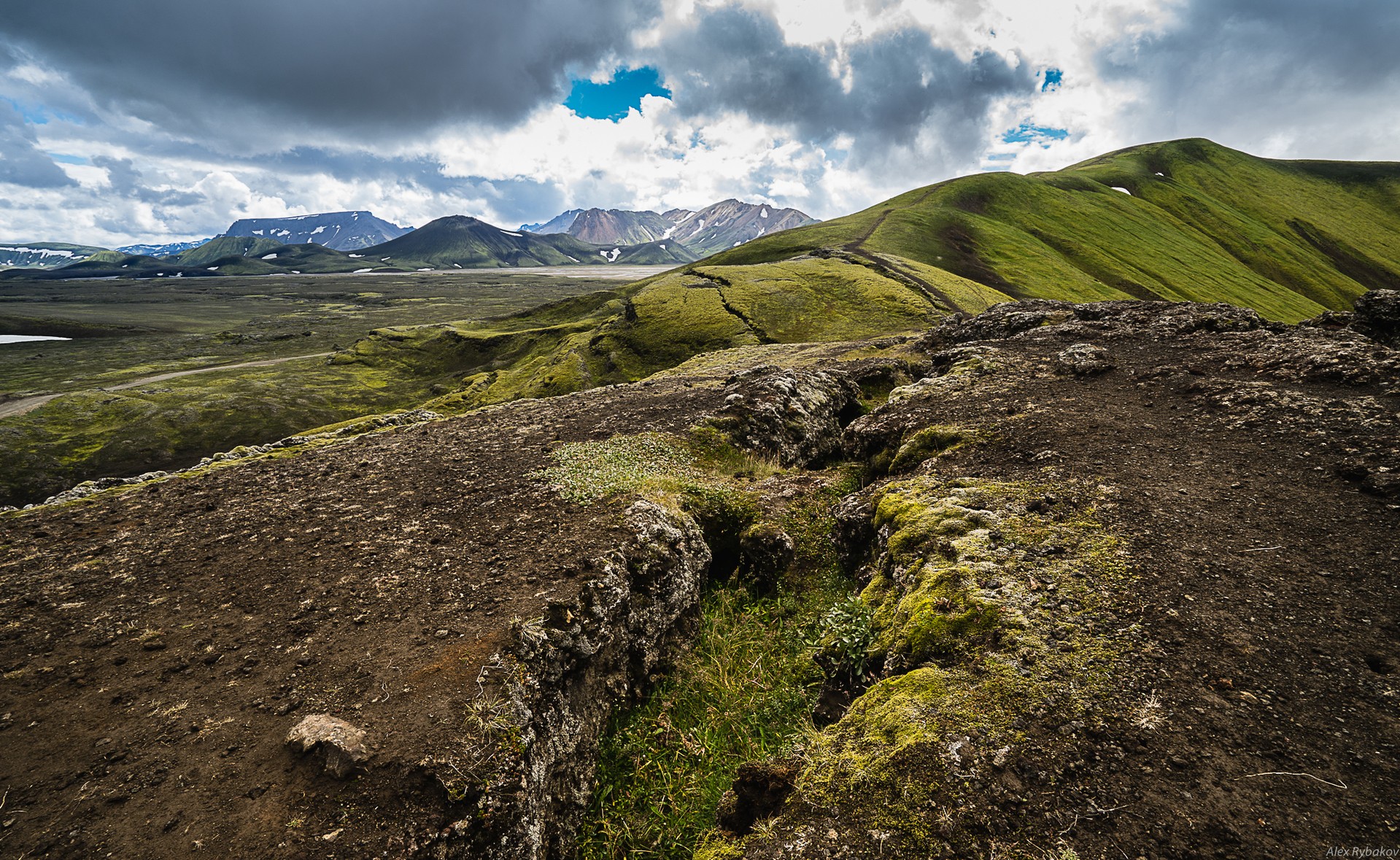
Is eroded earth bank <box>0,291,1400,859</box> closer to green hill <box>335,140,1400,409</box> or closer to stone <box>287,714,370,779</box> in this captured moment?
stone <box>287,714,370,779</box>

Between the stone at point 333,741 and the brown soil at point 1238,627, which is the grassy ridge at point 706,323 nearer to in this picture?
the brown soil at point 1238,627

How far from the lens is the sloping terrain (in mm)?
94438

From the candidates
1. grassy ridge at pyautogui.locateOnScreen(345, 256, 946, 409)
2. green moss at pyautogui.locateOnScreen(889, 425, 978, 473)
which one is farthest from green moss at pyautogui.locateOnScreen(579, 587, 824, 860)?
grassy ridge at pyautogui.locateOnScreen(345, 256, 946, 409)

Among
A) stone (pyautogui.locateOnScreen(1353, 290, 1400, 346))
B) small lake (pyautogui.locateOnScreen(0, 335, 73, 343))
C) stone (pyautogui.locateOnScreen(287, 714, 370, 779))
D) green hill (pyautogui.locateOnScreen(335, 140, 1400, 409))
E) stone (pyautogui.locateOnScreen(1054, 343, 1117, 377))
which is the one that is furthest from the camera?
small lake (pyautogui.locateOnScreen(0, 335, 73, 343))

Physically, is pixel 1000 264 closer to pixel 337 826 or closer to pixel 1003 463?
pixel 1003 463

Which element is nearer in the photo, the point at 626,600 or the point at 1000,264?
the point at 626,600

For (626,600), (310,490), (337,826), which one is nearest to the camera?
(337,826)

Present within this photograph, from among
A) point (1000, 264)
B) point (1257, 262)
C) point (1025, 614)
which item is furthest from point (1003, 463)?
point (1257, 262)

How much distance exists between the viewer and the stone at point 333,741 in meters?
6.33

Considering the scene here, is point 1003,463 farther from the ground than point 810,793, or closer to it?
farther from the ground

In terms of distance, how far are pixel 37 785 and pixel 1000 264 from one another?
4352 inches

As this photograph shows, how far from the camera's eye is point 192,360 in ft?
370

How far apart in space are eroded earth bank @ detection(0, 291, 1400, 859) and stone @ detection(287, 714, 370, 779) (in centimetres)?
5

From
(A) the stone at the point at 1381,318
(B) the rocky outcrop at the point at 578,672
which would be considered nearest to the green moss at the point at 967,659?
(B) the rocky outcrop at the point at 578,672
